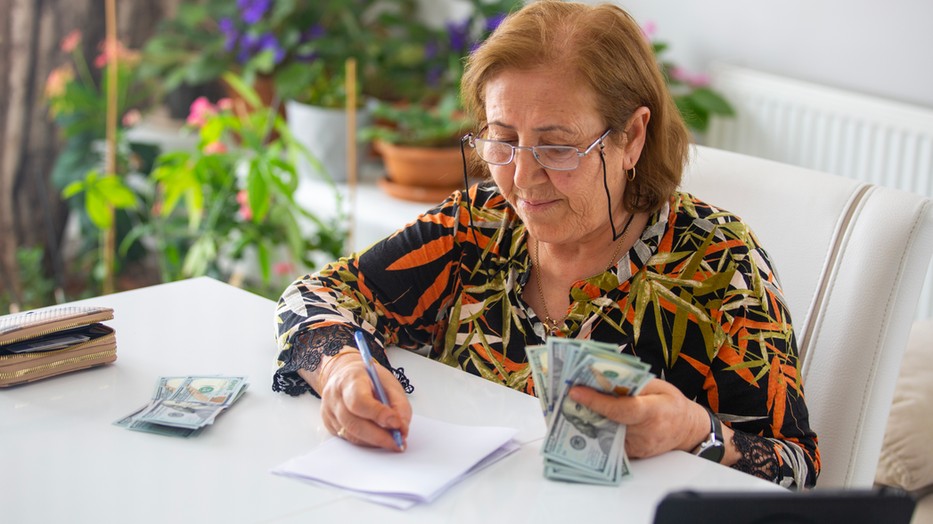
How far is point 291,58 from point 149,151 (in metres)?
0.57

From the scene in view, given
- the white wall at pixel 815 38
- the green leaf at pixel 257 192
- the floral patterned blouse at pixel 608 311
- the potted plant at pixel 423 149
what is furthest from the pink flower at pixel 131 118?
the floral patterned blouse at pixel 608 311

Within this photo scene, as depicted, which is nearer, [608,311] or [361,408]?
[361,408]

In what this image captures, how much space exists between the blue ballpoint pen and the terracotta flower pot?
1.72 metres

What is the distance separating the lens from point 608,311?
1.59 m

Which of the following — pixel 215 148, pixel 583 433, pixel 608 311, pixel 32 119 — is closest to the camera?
pixel 583 433

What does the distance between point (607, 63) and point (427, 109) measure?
2.14 meters

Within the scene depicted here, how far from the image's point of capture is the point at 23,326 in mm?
1487

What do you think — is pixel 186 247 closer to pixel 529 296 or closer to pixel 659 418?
pixel 529 296

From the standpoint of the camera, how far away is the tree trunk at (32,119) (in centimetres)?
360

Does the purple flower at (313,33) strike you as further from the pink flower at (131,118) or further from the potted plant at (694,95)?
the potted plant at (694,95)

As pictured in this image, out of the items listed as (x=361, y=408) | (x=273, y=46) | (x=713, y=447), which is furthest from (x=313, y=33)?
(x=713, y=447)

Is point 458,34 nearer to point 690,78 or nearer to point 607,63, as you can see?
point 690,78

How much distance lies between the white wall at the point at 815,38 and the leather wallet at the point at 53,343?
2.22 m

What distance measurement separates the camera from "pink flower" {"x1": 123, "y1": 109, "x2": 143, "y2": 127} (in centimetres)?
348
